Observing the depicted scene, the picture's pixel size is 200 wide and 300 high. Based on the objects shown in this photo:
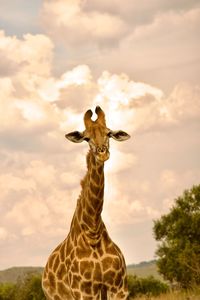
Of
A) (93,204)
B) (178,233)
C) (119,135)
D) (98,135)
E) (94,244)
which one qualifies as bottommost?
(94,244)

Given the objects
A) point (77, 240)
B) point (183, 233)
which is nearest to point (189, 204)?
point (183, 233)

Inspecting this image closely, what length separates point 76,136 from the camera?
44.0 feet

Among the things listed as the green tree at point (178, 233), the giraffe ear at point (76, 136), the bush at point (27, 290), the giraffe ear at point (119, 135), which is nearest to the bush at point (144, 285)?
the bush at point (27, 290)

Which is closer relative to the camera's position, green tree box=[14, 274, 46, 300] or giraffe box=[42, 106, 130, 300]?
giraffe box=[42, 106, 130, 300]

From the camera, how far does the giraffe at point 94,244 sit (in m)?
13.3

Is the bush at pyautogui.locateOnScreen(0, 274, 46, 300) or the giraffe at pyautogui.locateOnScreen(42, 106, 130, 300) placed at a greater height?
the bush at pyautogui.locateOnScreen(0, 274, 46, 300)

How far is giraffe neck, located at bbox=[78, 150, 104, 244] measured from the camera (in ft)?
44.4

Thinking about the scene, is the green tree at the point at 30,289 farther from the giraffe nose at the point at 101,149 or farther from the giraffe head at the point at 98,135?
the giraffe nose at the point at 101,149

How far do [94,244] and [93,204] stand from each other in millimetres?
788

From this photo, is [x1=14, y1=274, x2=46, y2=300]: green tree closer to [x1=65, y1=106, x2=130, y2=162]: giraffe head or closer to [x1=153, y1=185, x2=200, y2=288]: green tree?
[x1=153, y1=185, x2=200, y2=288]: green tree

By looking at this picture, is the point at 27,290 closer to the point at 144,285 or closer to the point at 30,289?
the point at 30,289

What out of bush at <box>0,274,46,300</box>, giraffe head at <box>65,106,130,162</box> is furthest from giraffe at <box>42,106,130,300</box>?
bush at <box>0,274,46,300</box>

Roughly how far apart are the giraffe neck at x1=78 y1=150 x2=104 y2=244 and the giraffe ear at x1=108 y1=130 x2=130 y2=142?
1.78 ft

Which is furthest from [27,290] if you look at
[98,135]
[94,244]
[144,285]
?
[98,135]
